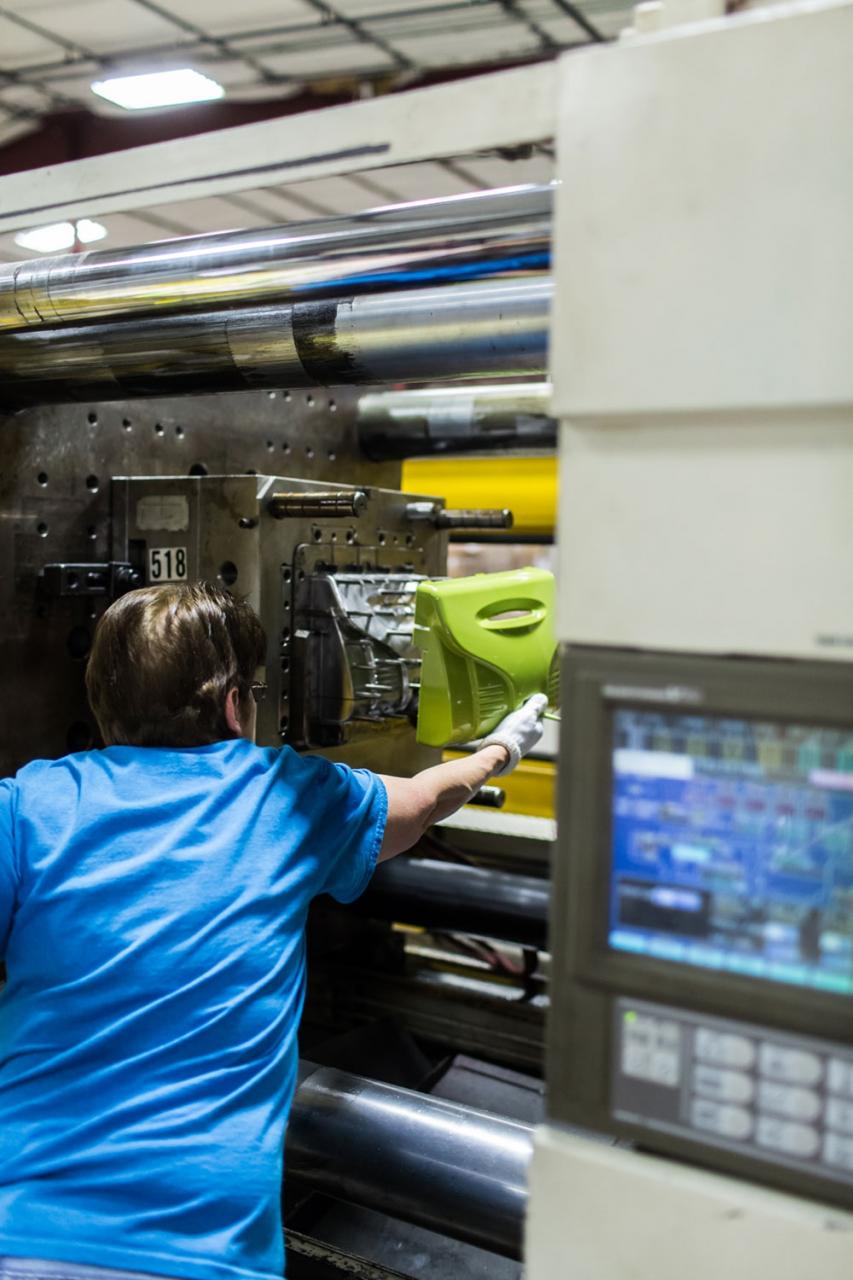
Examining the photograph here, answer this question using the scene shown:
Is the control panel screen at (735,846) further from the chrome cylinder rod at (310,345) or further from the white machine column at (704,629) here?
the chrome cylinder rod at (310,345)

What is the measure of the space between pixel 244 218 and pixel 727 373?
5.11 metres

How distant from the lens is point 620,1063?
27.7 inches

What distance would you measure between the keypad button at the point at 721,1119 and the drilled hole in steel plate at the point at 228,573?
1.20 m

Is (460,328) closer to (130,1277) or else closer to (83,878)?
(83,878)

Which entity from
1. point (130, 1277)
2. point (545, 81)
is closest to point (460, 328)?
point (545, 81)

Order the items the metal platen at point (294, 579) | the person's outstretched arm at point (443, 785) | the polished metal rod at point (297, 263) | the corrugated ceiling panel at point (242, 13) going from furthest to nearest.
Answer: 1. the corrugated ceiling panel at point (242, 13)
2. the metal platen at point (294, 579)
3. the person's outstretched arm at point (443, 785)
4. the polished metal rod at point (297, 263)

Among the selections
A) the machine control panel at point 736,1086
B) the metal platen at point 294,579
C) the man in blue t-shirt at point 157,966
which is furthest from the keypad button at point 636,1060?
the metal platen at point 294,579

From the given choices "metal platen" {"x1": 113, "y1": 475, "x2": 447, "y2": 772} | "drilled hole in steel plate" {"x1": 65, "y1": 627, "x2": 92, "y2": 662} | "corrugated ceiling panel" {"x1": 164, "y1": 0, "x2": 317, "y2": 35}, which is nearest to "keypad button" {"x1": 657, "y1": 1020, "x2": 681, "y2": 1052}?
"metal platen" {"x1": 113, "y1": 475, "x2": 447, "y2": 772}

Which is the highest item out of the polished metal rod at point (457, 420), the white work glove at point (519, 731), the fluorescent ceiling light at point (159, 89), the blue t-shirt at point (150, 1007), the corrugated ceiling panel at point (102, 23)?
the corrugated ceiling panel at point (102, 23)

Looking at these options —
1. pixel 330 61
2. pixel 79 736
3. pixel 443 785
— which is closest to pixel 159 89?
pixel 330 61

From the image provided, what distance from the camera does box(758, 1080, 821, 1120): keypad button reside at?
65cm

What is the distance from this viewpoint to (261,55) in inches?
158

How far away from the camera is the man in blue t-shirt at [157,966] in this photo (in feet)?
3.41

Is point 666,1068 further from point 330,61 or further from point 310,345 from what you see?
point 330,61
